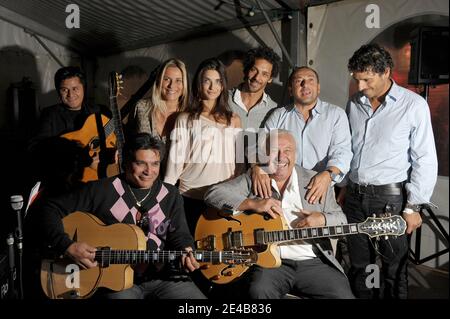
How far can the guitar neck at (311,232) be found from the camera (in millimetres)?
1675

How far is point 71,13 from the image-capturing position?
2.46m

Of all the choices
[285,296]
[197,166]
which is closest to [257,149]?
[197,166]

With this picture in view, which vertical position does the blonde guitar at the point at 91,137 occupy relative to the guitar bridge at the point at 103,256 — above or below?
above

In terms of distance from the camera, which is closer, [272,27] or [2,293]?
[2,293]

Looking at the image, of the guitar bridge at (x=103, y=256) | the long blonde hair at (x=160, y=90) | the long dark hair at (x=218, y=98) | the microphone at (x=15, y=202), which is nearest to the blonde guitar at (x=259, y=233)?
the guitar bridge at (x=103, y=256)

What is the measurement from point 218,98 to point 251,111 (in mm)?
250

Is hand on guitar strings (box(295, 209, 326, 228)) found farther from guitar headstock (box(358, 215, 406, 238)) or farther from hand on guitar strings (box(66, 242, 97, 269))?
hand on guitar strings (box(66, 242, 97, 269))

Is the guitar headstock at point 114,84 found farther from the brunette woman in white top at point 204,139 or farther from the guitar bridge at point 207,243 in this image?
the guitar bridge at point 207,243

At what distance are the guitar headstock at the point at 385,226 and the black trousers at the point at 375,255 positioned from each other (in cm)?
11

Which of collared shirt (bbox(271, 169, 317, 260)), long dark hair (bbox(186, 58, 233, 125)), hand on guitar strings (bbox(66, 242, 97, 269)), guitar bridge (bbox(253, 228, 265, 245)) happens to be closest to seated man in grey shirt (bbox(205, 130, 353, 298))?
collared shirt (bbox(271, 169, 317, 260))

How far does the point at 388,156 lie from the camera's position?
1.80 meters

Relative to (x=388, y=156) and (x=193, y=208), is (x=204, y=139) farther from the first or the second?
(x=388, y=156)
